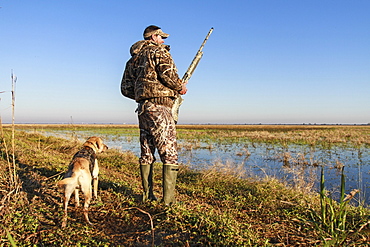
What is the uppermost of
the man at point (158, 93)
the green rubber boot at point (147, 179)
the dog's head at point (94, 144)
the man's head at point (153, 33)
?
the man's head at point (153, 33)

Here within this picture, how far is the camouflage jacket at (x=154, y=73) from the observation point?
3.69 meters

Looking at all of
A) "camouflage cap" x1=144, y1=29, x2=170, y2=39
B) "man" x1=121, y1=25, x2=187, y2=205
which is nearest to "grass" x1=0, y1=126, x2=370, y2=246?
"man" x1=121, y1=25, x2=187, y2=205

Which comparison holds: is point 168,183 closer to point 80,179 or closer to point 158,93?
point 80,179

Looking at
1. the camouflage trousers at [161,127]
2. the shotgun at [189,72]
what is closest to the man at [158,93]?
the camouflage trousers at [161,127]

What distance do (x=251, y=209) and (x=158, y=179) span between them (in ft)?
9.21

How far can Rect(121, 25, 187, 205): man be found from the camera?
3717 millimetres

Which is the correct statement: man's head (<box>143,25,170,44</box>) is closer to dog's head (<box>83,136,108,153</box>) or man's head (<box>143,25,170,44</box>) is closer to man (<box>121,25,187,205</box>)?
man (<box>121,25,187,205</box>)

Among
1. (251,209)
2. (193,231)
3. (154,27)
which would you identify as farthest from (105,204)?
(154,27)

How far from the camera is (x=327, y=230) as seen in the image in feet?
9.39

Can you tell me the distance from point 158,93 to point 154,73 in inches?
11.8

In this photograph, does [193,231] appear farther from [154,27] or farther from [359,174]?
[359,174]

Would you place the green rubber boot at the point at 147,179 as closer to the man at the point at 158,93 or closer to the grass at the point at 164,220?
the man at the point at 158,93

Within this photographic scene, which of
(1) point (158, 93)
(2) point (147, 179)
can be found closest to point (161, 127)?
(1) point (158, 93)

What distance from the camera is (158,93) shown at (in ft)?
12.2
